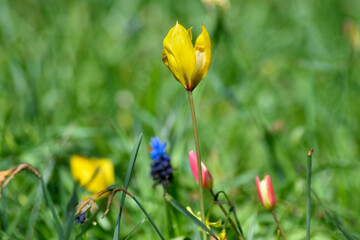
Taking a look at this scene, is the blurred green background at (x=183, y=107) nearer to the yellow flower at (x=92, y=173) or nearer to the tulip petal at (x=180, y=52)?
the yellow flower at (x=92, y=173)

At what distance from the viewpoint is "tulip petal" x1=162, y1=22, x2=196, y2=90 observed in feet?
2.89

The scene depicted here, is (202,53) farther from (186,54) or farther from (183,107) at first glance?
(183,107)

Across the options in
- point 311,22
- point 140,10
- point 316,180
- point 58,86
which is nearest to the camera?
point 316,180

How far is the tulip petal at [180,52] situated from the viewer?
34.7 inches

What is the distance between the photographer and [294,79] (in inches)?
94.7

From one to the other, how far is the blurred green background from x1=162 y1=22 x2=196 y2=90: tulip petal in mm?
427

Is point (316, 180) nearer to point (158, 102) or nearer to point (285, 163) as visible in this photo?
point (285, 163)

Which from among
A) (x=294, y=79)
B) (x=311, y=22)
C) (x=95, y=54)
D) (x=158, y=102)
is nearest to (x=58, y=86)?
(x=95, y=54)

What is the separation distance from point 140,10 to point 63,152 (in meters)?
2.02

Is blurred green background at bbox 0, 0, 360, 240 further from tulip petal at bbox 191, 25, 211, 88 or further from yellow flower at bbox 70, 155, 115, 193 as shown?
tulip petal at bbox 191, 25, 211, 88

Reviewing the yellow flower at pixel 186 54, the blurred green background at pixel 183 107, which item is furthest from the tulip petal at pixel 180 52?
the blurred green background at pixel 183 107

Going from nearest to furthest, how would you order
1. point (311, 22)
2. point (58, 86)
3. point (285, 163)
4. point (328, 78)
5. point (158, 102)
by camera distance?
1. point (285, 163)
2. point (158, 102)
3. point (58, 86)
4. point (328, 78)
5. point (311, 22)

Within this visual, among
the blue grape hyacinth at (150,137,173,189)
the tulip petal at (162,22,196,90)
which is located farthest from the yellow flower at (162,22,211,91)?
the blue grape hyacinth at (150,137,173,189)

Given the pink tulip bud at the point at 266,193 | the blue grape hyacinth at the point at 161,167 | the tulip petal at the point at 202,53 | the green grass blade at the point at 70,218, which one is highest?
the tulip petal at the point at 202,53
